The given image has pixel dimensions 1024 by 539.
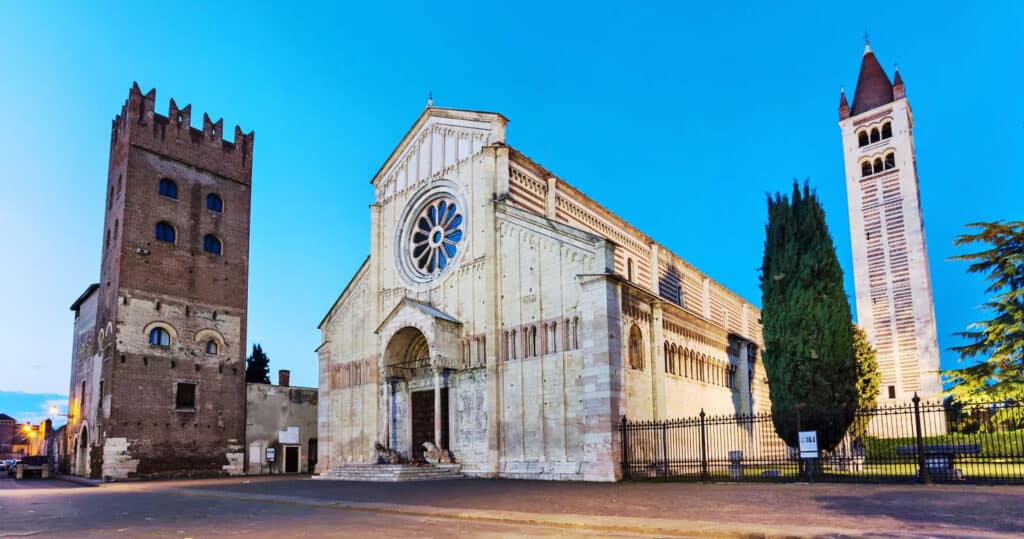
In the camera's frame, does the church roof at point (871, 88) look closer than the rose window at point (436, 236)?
No

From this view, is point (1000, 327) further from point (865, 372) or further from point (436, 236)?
point (436, 236)

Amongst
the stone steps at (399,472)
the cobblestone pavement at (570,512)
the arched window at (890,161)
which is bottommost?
the stone steps at (399,472)

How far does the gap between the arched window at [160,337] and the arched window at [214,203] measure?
24.9 feet

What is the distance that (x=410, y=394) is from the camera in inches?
1231

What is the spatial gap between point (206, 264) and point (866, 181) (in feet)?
134

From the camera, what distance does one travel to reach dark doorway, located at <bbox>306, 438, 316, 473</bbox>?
41.6m

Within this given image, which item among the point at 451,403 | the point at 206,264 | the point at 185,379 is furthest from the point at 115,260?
the point at 451,403

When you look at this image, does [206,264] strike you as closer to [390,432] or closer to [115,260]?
[115,260]

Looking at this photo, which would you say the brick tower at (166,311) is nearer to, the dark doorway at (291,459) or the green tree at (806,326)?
the dark doorway at (291,459)

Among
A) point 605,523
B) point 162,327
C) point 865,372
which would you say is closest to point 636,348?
point 865,372

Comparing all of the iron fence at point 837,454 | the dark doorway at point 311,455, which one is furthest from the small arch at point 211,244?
the iron fence at point 837,454

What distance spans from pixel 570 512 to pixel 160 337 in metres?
31.0

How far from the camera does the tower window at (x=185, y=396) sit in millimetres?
37906

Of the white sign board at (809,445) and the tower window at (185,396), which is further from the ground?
the tower window at (185,396)
